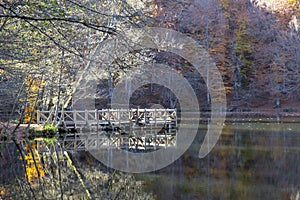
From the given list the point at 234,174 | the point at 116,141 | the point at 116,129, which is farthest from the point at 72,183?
the point at 116,129

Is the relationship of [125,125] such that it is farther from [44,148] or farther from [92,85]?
[44,148]

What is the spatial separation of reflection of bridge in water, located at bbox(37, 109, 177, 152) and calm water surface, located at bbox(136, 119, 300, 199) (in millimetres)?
2180

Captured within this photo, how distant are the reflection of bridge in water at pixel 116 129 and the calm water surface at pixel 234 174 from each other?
7.15 ft

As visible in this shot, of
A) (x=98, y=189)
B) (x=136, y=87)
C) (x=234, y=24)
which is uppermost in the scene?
(x=234, y=24)

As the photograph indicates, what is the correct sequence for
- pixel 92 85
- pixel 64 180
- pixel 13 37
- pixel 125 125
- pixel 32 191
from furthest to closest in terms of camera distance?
pixel 125 125
pixel 92 85
pixel 64 180
pixel 32 191
pixel 13 37

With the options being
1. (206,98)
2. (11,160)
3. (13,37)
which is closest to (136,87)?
(206,98)

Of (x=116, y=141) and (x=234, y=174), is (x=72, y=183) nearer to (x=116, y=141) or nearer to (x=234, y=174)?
(x=234, y=174)

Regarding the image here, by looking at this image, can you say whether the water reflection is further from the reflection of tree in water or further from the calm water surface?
the reflection of tree in water

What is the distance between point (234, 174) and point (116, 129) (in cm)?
1042

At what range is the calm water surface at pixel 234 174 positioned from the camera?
24.6 feet

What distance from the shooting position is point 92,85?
1802 centimetres

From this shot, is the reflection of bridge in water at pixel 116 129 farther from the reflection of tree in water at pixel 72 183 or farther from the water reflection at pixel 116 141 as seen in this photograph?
the reflection of tree in water at pixel 72 183

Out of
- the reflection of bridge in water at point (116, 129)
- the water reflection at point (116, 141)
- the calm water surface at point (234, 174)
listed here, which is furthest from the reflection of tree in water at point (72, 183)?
the reflection of bridge in water at point (116, 129)

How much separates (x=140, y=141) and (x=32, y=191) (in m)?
8.02
